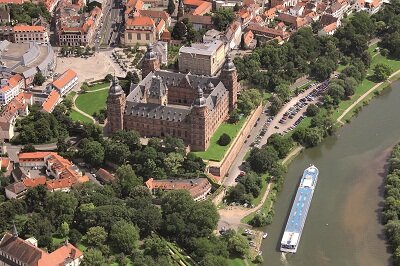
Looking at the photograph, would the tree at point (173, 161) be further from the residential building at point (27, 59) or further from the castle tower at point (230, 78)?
the residential building at point (27, 59)

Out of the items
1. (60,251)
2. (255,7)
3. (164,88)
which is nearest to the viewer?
(60,251)

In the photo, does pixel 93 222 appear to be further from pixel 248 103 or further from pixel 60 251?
pixel 248 103

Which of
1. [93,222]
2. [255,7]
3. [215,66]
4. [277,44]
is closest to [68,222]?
[93,222]

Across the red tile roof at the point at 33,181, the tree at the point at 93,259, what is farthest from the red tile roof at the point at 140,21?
the tree at the point at 93,259

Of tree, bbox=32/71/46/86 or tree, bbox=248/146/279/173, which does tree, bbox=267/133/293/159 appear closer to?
tree, bbox=248/146/279/173

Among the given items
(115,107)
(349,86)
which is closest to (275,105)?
(349,86)

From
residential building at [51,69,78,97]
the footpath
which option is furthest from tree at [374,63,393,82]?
residential building at [51,69,78,97]
